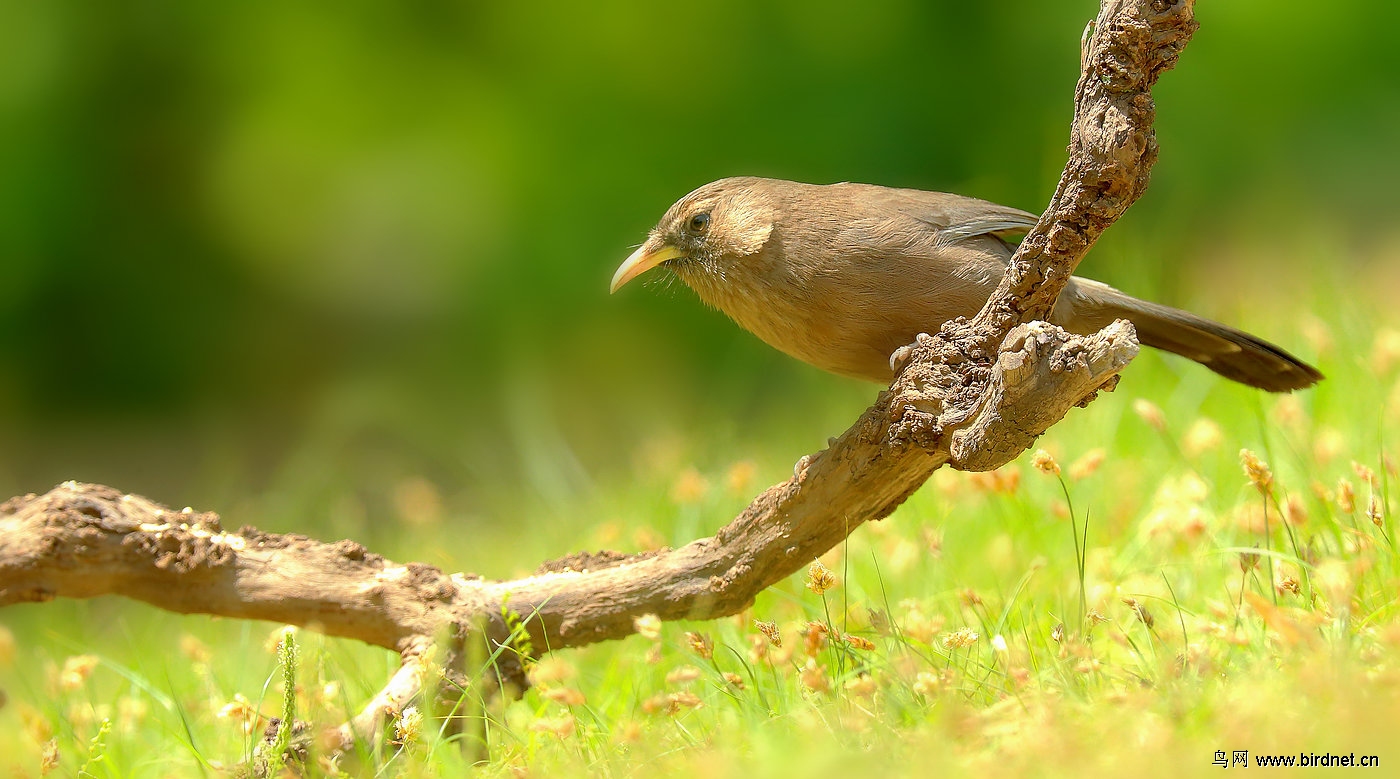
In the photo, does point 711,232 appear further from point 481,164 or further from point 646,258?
point 481,164

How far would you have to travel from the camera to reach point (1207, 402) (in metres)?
4.80

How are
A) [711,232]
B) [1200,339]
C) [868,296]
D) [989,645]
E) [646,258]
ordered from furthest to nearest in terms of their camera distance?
1. [646,258]
2. [711,232]
3. [1200,339]
4. [868,296]
5. [989,645]

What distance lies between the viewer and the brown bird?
3.10m

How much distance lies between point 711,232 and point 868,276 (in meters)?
0.54

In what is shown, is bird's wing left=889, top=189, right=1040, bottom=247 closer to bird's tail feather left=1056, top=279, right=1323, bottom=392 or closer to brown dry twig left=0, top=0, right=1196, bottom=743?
bird's tail feather left=1056, top=279, right=1323, bottom=392

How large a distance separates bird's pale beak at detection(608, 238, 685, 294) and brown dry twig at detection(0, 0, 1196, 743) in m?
0.90

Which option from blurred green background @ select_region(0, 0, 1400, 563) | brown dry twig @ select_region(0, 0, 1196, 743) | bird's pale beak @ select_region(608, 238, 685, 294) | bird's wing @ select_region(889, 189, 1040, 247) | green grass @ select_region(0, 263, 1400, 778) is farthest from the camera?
blurred green background @ select_region(0, 0, 1400, 563)

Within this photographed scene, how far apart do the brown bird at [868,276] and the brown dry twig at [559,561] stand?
0.31 meters

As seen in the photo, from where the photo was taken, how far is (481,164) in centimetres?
809

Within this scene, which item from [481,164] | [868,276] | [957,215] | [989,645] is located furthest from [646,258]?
[481,164]

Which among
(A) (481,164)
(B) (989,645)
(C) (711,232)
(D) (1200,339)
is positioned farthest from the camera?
(A) (481,164)

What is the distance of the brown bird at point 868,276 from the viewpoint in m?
3.10

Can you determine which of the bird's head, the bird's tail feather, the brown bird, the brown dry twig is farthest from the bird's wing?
the brown dry twig

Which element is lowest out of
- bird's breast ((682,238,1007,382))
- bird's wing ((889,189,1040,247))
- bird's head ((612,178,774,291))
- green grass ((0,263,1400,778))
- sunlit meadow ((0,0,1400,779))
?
green grass ((0,263,1400,778))
